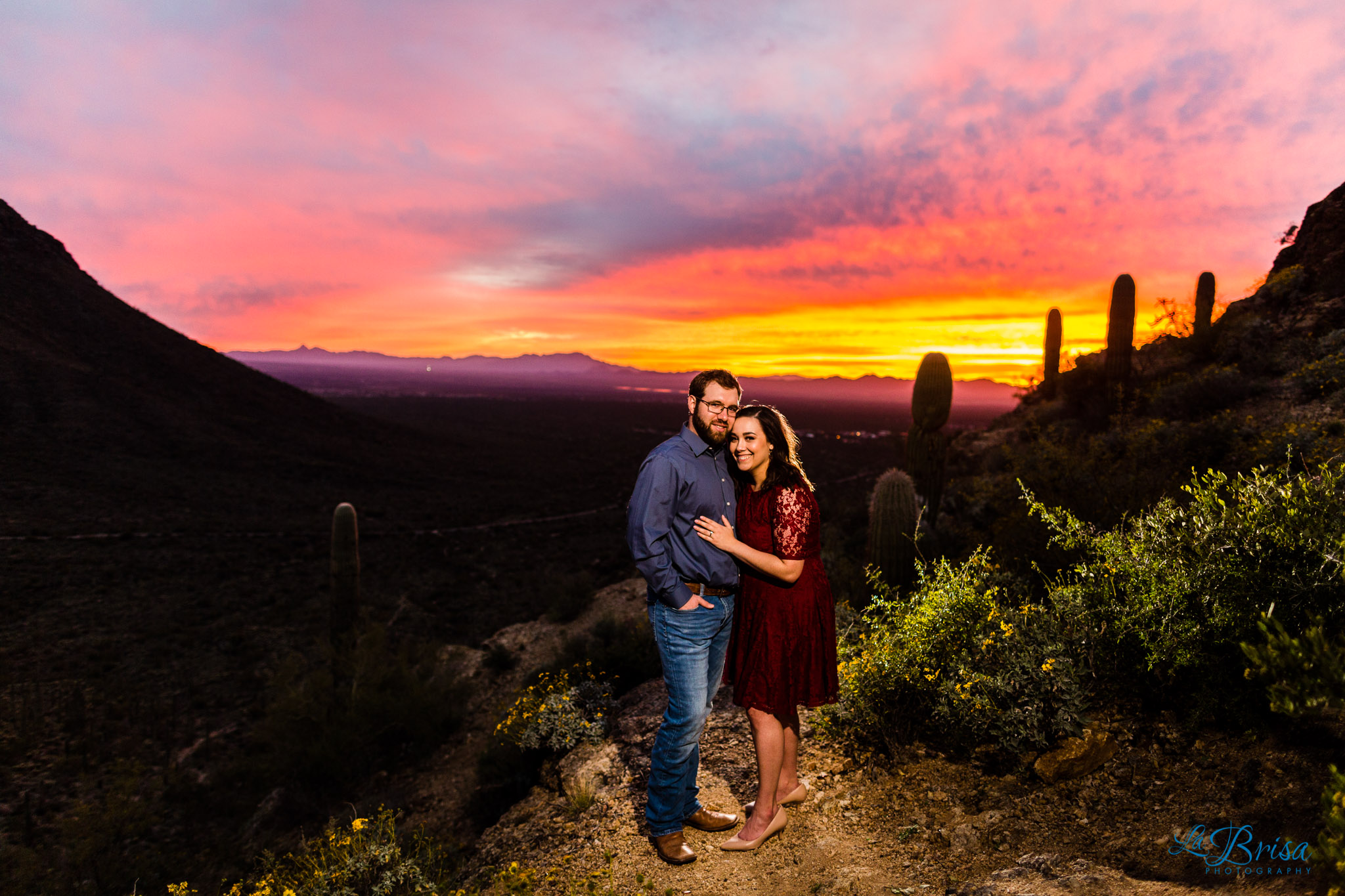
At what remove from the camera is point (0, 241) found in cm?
2980

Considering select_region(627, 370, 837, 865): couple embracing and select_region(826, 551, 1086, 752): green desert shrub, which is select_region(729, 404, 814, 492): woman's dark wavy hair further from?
select_region(826, 551, 1086, 752): green desert shrub

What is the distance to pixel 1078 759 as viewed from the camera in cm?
292

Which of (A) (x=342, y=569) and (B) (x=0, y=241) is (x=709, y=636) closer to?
(A) (x=342, y=569)

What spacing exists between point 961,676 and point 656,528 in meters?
2.11

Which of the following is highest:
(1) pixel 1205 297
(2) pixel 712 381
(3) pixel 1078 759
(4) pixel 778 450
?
(1) pixel 1205 297

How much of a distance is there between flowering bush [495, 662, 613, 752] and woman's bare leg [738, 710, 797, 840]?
2169 millimetres

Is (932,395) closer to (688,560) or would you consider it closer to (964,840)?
(964,840)

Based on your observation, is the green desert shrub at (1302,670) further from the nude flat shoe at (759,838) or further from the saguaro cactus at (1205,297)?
the saguaro cactus at (1205,297)

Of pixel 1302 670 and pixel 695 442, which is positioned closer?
pixel 1302 670

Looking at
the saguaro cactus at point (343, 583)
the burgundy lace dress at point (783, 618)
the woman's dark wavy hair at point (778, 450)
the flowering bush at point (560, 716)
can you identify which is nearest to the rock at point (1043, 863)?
the burgundy lace dress at point (783, 618)

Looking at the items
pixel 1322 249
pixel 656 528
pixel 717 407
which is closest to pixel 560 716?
pixel 656 528

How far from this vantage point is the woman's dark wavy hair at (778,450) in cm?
262

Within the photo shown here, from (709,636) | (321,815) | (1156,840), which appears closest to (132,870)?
(321,815)

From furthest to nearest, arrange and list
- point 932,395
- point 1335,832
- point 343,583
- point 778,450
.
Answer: point 932,395, point 343,583, point 778,450, point 1335,832
